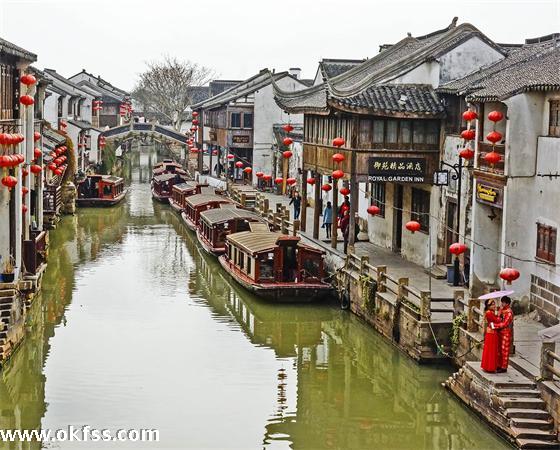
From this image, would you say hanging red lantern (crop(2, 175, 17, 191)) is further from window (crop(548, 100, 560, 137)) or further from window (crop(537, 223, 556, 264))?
window (crop(548, 100, 560, 137))

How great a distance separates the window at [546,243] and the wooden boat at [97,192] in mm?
36565

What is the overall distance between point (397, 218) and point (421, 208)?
1937mm

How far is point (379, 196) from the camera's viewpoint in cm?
3478

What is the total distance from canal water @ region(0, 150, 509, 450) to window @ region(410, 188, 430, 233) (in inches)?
163

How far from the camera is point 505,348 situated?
1784 centimetres

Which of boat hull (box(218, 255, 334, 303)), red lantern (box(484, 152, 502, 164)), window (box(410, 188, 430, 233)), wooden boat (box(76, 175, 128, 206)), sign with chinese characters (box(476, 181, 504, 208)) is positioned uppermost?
red lantern (box(484, 152, 502, 164))

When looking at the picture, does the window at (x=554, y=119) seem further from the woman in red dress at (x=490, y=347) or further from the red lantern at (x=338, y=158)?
the red lantern at (x=338, y=158)

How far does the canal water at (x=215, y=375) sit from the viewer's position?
1802cm

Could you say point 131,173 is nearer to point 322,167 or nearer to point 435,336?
point 322,167

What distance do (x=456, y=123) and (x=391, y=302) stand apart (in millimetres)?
6846

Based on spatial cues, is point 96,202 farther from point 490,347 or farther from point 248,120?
point 490,347

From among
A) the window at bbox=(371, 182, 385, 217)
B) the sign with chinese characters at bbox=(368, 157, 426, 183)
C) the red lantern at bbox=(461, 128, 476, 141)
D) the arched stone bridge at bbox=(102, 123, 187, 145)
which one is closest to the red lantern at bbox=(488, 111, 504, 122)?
the red lantern at bbox=(461, 128, 476, 141)

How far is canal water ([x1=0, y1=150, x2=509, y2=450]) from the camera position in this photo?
18016mm

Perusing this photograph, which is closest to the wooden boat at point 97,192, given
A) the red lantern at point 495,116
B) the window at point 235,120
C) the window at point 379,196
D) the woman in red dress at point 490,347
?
the window at point 235,120
